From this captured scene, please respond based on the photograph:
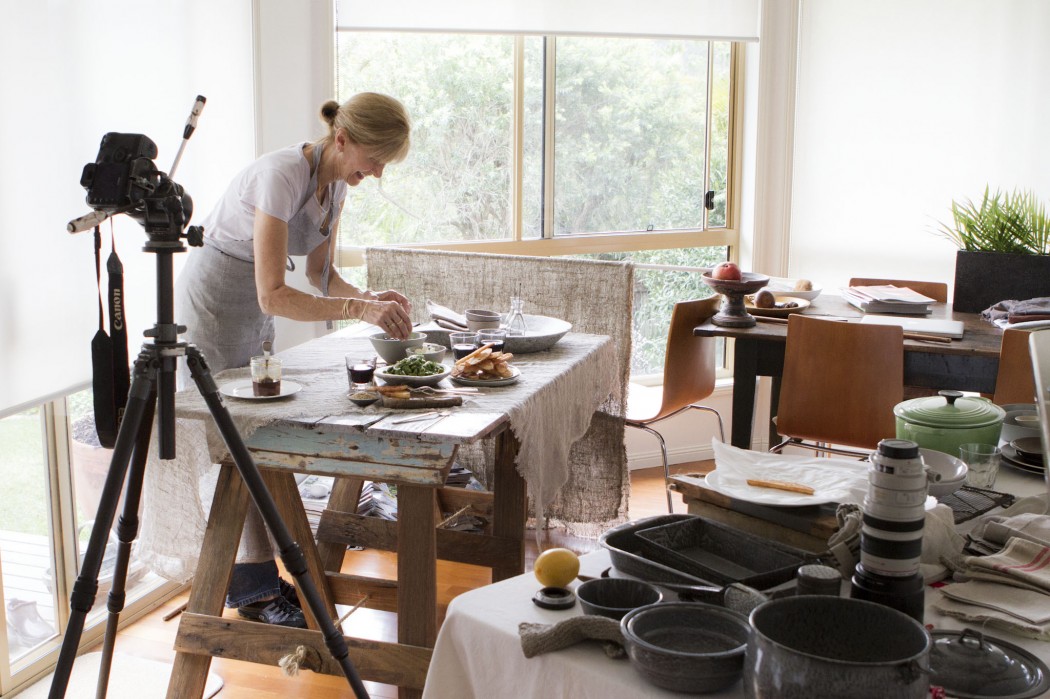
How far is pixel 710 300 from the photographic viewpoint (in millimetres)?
→ 3289

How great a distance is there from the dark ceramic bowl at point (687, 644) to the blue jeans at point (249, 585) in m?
1.93

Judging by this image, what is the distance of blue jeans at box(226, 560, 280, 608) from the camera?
2836 mm

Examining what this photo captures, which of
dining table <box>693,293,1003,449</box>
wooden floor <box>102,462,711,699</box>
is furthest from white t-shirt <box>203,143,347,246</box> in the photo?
dining table <box>693,293,1003,449</box>

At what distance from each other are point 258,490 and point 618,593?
31.5 inches

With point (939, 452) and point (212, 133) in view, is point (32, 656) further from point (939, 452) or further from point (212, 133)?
point (939, 452)

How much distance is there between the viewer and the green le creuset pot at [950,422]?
5.41 feet

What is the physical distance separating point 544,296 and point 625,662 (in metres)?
2.22

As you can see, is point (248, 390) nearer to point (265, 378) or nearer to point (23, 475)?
point (265, 378)

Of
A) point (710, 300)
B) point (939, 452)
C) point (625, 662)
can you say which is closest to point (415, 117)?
point (710, 300)

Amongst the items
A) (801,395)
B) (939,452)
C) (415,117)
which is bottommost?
(801,395)

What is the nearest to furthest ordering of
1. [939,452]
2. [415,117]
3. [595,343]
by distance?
[939,452], [595,343], [415,117]

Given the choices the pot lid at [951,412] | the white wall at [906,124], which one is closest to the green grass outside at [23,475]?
the pot lid at [951,412]

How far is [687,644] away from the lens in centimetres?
110

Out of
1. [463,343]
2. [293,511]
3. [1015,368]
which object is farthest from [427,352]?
[1015,368]
